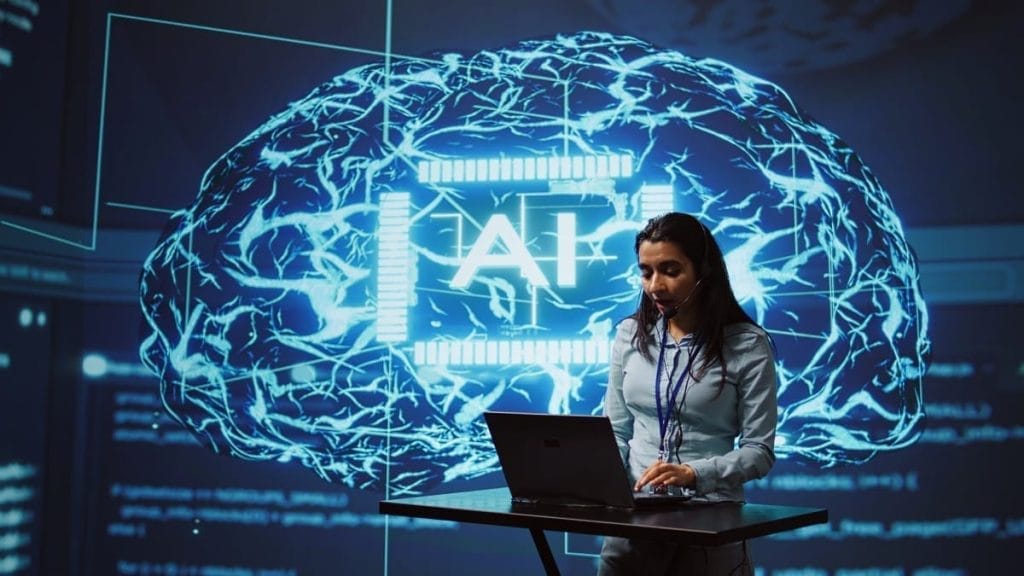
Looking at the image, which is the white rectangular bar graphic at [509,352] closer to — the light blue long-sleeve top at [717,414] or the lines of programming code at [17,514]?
the light blue long-sleeve top at [717,414]

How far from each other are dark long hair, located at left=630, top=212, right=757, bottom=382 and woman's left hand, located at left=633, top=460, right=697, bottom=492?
0.73ft

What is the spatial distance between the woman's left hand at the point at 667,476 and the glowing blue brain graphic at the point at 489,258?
1645mm

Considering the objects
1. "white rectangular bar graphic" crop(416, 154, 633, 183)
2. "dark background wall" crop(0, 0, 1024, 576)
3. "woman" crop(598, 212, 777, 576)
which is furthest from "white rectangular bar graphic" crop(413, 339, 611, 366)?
"woman" crop(598, 212, 777, 576)

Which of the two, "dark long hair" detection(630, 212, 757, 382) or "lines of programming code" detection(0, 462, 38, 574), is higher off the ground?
"dark long hair" detection(630, 212, 757, 382)

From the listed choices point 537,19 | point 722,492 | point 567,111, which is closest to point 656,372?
point 722,492

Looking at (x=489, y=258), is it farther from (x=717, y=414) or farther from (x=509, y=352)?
(x=717, y=414)

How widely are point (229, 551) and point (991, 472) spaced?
2.69 meters

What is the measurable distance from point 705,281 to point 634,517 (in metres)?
0.55

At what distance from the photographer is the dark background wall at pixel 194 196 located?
3.34 metres

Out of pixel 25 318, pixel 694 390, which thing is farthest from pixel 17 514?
pixel 694 390

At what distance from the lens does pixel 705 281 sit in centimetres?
203

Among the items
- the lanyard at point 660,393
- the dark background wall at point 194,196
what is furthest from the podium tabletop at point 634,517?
the dark background wall at point 194,196

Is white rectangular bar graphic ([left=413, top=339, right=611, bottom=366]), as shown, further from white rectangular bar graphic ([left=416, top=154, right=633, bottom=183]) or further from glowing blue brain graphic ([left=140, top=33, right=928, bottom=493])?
white rectangular bar graphic ([left=416, top=154, right=633, bottom=183])

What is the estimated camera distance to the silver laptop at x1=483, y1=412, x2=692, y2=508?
68.9 inches
